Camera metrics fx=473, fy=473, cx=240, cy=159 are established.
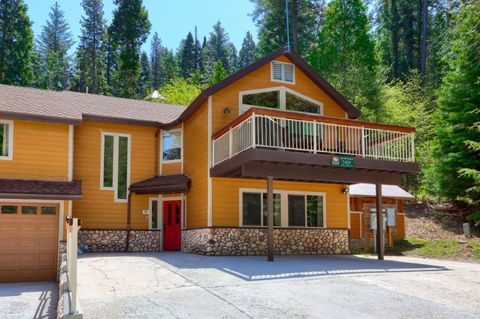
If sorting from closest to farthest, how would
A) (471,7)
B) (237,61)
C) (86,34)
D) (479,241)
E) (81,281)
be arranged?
(471,7), (81,281), (479,241), (86,34), (237,61)

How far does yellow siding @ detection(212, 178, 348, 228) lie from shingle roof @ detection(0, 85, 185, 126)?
4.55m

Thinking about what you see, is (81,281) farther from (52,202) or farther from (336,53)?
(336,53)

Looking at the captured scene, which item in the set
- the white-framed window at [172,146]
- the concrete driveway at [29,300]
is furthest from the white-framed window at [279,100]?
the concrete driveway at [29,300]

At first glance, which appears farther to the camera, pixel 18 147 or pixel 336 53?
pixel 336 53

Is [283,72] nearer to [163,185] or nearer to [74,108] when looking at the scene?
[163,185]

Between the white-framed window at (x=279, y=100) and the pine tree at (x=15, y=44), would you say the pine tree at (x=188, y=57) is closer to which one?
the pine tree at (x=15, y=44)

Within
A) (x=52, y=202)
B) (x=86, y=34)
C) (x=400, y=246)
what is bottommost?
(x=400, y=246)

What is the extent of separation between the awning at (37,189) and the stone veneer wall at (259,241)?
14.0ft

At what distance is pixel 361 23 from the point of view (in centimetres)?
3303

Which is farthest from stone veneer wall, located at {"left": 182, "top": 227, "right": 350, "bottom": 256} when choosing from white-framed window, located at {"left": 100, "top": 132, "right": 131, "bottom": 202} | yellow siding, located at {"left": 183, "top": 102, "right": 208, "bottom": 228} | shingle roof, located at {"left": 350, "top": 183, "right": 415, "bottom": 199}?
white-framed window, located at {"left": 100, "top": 132, "right": 131, "bottom": 202}

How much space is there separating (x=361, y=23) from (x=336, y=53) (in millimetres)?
2748

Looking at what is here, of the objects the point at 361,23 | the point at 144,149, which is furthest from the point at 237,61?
the point at 144,149

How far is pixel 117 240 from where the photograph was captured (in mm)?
17719

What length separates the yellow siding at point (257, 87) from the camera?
1653 cm
